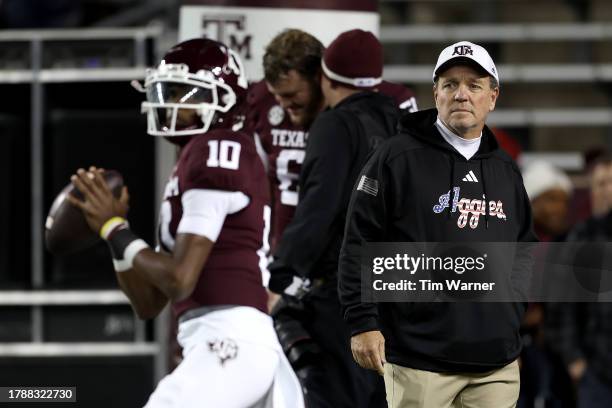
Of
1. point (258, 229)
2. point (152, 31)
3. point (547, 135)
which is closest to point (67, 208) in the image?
point (258, 229)

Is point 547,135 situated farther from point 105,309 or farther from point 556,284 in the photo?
point 556,284

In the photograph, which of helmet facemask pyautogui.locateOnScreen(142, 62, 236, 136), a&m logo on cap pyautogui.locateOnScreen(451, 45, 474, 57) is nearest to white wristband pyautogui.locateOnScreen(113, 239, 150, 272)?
helmet facemask pyautogui.locateOnScreen(142, 62, 236, 136)

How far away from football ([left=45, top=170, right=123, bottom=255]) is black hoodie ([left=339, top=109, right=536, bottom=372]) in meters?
0.78

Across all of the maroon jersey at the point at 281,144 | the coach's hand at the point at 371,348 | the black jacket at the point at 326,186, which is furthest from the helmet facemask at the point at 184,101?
the maroon jersey at the point at 281,144

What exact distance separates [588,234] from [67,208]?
2664mm

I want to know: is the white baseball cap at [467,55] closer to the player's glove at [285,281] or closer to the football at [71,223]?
the football at [71,223]

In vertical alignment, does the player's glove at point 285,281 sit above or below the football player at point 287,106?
below

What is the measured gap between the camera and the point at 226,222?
4504mm

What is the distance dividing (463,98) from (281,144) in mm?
1839

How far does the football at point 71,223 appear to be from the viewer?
461 centimetres

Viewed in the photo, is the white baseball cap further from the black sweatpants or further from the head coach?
the black sweatpants

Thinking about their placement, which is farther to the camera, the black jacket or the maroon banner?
the maroon banner

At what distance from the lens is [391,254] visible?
13.9 feet

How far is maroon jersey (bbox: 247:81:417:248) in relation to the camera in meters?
5.88
